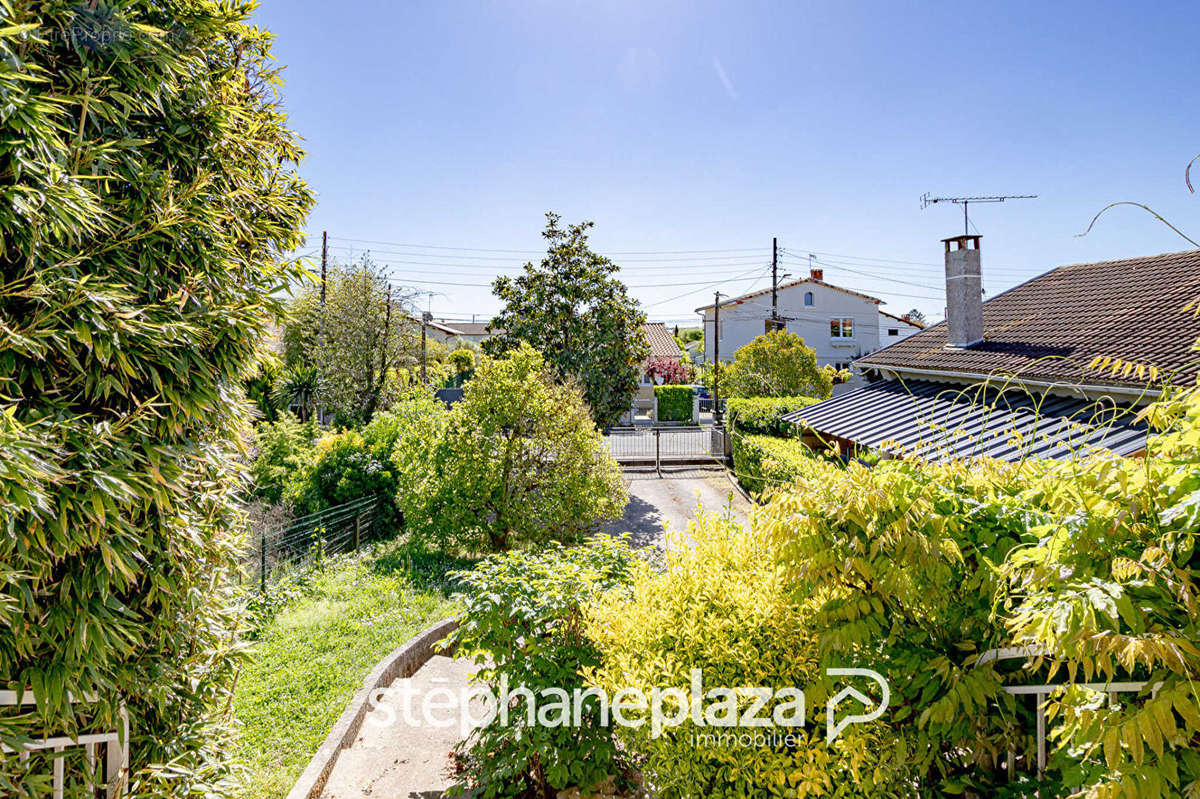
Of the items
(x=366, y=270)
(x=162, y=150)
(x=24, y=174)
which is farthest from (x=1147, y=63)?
(x=366, y=270)

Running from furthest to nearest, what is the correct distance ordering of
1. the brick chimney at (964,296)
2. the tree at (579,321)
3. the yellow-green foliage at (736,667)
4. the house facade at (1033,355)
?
1. the tree at (579,321)
2. the brick chimney at (964,296)
3. the house facade at (1033,355)
4. the yellow-green foliage at (736,667)

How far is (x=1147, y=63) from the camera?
644cm

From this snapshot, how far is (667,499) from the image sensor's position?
1605 cm

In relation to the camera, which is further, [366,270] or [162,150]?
[366,270]

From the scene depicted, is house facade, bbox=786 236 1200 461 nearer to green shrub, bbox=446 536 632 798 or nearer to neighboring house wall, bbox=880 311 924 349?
green shrub, bbox=446 536 632 798

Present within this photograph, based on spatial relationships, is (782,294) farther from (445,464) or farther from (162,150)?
(162,150)

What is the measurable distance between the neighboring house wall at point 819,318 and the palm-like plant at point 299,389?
25.2m

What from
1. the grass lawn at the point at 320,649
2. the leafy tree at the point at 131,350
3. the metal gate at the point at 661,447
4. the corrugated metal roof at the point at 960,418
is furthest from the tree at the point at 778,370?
the leafy tree at the point at 131,350

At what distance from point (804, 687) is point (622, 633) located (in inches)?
36.5

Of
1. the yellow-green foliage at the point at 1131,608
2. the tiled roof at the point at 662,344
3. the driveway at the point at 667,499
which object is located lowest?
the driveway at the point at 667,499

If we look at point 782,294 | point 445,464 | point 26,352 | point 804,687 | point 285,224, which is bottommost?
point 804,687

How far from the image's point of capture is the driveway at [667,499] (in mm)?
12880

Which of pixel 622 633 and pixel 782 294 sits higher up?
pixel 782 294

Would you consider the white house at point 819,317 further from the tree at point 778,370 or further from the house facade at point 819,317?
the tree at point 778,370
